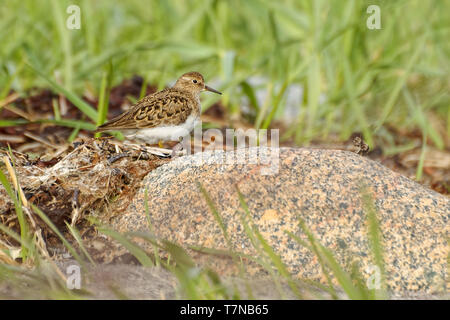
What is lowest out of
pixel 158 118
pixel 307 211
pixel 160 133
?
pixel 307 211

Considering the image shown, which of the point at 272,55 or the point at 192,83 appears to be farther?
the point at 272,55

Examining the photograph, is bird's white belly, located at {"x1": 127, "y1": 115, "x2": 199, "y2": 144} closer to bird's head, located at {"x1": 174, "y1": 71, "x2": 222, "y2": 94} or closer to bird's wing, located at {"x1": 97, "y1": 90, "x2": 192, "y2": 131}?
bird's wing, located at {"x1": 97, "y1": 90, "x2": 192, "y2": 131}

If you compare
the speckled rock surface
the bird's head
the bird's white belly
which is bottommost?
the speckled rock surface

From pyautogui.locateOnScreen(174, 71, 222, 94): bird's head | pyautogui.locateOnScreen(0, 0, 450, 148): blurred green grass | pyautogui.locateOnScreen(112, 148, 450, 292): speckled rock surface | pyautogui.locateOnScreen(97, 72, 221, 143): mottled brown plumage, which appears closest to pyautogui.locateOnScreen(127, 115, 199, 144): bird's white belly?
pyautogui.locateOnScreen(97, 72, 221, 143): mottled brown plumage

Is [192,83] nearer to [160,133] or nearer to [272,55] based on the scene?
Answer: [160,133]

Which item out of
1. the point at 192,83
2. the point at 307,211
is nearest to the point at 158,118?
the point at 192,83
